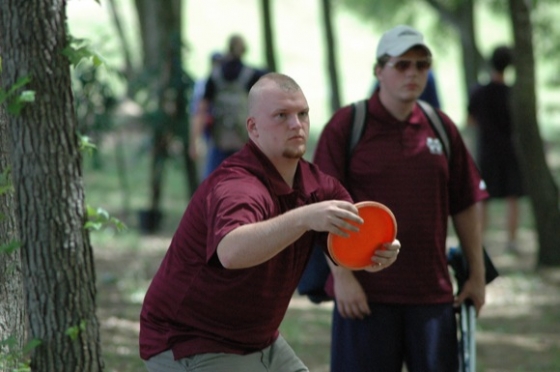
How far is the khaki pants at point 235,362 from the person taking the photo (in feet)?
14.0

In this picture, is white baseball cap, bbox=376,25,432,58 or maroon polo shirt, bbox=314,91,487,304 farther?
white baseball cap, bbox=376,25,432,58

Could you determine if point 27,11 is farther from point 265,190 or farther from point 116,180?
point 116,180

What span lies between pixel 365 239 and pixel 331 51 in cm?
1981

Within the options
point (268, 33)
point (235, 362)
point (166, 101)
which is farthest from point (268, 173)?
point (268, 33)

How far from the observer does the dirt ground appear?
9.22 m

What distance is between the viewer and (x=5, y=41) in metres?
4.90

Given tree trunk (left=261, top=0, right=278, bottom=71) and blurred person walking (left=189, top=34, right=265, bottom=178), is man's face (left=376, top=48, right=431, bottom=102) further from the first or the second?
tree trunk (left=261, top=0, right=278, bottom=71)

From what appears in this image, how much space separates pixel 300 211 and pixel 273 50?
17413mm

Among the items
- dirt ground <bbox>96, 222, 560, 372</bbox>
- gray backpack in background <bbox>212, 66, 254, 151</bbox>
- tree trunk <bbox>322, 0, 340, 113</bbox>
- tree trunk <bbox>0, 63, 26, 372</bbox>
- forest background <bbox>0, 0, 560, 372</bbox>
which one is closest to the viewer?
forest background <bbox>0, 0, 560, 372</bbox>

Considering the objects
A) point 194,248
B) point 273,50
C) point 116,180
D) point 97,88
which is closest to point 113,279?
point 97,88

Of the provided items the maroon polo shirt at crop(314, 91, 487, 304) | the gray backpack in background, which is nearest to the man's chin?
the maroon polo shirt at crop(314, 91, 487, 304)

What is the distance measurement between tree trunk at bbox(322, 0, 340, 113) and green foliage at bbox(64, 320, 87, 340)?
18.0 metres

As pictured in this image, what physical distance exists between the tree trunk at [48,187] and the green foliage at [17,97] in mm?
67

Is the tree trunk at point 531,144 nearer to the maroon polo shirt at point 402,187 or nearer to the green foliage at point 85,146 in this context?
the maroon polo shirt at point 402,187
